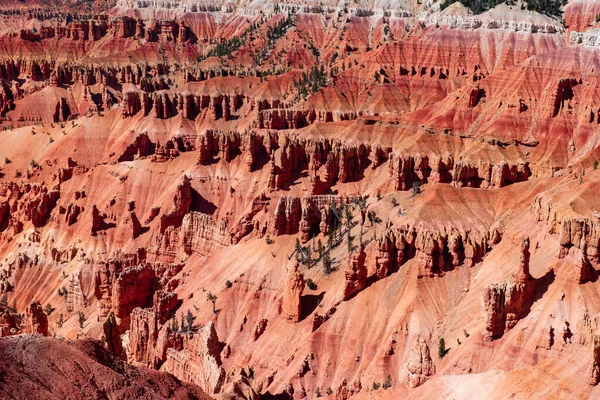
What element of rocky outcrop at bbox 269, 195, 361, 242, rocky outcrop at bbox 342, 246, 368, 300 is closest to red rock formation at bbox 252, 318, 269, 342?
rocky outcrop at bbox 342, 246, 368, 300

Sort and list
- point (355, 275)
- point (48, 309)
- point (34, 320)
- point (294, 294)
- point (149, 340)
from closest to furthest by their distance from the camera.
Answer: point (34, 320) < point (355, 275) < point (294, 294) < point (149, 340) < point (48, 309)

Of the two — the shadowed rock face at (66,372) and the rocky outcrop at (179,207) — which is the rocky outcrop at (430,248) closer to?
the shadowed rock face at (66,372)

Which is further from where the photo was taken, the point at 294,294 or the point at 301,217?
the point at 301,217

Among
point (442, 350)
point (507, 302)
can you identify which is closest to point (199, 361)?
point (442, 350)

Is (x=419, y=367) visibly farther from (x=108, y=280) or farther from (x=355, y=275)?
(x=108, y=280)

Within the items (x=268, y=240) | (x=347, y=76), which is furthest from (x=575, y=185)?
(x=347, y=76)
